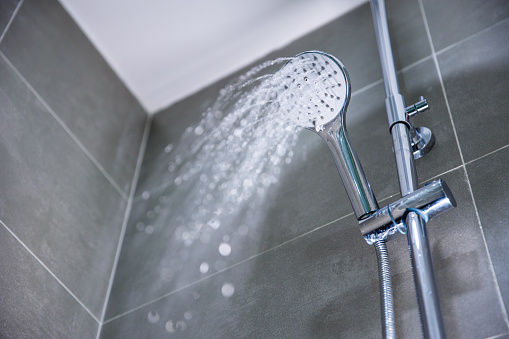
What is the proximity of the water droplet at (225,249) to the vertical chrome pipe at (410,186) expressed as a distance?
409 millimetres

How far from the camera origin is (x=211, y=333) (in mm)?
1040

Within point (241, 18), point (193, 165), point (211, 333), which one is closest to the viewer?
point (211, 333)

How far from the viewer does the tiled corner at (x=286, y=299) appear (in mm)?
917

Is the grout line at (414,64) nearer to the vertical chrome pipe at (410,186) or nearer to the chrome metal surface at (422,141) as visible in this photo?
the vertical chrome pipe at (410,186)

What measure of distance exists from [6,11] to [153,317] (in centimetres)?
73

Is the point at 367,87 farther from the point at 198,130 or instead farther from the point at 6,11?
the point at 6,11

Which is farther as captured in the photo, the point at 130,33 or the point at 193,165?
the point at 130,33

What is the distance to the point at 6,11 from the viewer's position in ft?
4.21

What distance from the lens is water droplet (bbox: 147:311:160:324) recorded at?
44.8 inches

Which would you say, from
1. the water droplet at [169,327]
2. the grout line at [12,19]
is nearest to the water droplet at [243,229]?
the water droplet at [169,327]

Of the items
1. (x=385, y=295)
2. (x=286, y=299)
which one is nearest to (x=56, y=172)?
(x=286, y=299)

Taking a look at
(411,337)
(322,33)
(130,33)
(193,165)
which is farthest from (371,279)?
(130,33)

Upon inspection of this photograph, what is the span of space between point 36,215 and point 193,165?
383 millimetres

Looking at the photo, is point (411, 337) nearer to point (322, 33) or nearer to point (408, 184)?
point (408, 184)
